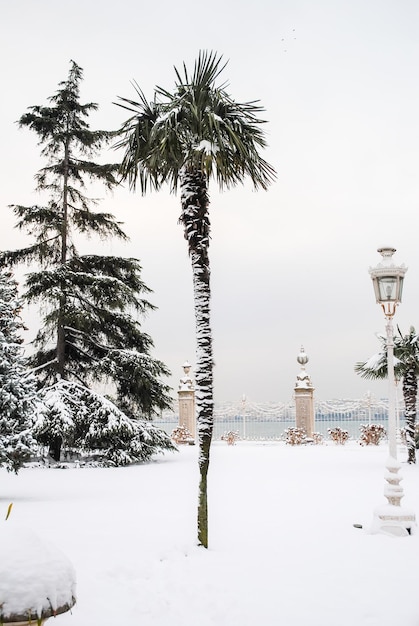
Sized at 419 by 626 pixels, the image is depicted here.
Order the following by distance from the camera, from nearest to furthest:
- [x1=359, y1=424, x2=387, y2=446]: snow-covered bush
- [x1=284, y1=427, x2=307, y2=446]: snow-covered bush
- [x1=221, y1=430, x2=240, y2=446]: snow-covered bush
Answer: [x1=359, y1=424, x2=387, y2=446]: snow-covered bush
[x1=284, y1=427, x2=307, y2=446]: snow-covered bush
[x1=221, y1=430, x2=240, y2=446]: snow-covered bush

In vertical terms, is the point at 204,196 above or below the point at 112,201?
below

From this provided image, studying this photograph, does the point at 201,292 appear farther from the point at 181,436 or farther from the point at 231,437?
the point at 181,436

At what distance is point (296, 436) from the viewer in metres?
26.5

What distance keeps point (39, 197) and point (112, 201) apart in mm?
2458

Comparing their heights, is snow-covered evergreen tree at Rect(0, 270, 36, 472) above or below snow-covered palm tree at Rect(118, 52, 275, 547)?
below

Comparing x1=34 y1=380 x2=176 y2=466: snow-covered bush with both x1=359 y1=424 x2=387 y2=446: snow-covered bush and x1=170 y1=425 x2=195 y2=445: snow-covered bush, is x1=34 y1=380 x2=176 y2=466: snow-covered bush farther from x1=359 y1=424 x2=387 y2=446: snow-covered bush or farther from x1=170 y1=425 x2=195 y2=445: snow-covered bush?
x1=359 y1=424 x2=387 y2=446: snow-covered bush

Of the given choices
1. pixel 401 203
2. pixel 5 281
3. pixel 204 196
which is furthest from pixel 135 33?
pixel 401 203

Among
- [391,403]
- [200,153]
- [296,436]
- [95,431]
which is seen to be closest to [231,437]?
[296,436]

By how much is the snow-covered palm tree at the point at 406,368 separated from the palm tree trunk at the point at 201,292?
33.9 feet

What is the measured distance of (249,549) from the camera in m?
7.46

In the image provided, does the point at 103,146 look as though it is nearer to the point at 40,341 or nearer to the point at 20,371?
the point at 40,341

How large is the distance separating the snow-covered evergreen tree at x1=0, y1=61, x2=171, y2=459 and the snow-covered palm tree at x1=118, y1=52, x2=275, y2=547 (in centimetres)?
1143

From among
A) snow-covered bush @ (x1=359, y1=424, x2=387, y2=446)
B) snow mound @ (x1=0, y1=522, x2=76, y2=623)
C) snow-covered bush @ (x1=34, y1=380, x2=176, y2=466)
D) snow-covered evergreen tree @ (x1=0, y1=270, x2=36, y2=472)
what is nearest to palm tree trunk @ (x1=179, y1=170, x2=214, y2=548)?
snow mound @ (x1=0, y1=522, x2=76, y2=623)

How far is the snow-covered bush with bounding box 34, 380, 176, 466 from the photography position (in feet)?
58.3
